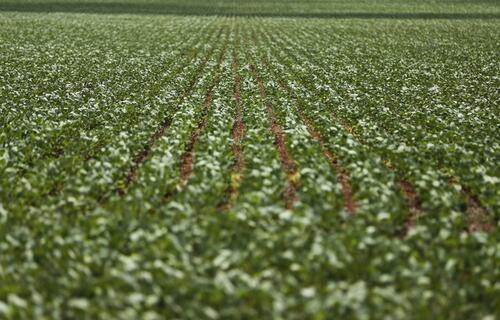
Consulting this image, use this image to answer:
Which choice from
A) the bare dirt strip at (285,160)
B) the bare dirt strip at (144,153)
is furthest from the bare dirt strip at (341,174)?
the bare dirt strip at (144,153)

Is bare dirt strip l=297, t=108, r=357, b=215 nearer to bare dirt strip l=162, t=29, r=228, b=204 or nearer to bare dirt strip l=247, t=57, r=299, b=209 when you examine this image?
bare dirt strip l=247, t=57, r=299, b=209

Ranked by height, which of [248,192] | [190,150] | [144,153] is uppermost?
[248,192]

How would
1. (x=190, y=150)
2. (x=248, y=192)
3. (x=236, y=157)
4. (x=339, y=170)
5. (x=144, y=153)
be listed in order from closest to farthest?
(x=248, y=192) → (x=339, y=170) → (x=236, y=157) → (x=144, y=153) → (x=190, y=150)

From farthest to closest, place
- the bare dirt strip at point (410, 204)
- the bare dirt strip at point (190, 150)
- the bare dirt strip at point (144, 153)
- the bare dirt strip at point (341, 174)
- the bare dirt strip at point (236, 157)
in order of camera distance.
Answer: the bare dirt strip at point (144, 153) < the bare dirt strip at point (190, 150) < the bare dirt strip at point (236, 157) < the bare dirt strip at point (341, 174) < the bare dirt strip at point (410, 204)

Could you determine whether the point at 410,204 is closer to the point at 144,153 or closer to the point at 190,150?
the point at 190,150

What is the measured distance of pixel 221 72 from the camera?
2533 cm

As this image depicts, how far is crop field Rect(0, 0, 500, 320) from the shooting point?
252 inches

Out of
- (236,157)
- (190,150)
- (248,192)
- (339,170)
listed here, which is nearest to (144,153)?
(190,150)

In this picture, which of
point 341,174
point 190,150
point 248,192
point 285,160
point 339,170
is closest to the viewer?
point 248,192

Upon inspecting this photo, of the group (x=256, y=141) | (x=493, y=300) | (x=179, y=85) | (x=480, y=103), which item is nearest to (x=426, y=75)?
(x=480, y=103)

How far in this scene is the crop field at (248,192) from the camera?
6.39 m

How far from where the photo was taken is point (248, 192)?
9719 millimetres

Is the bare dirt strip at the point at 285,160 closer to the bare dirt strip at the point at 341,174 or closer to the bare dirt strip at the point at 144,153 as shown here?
the bare dirt strip at the point at 341,174

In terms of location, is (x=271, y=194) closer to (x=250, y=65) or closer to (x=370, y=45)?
(x=250, y=65)
